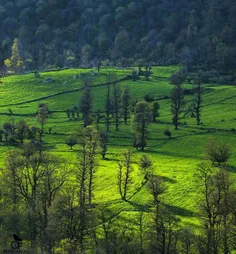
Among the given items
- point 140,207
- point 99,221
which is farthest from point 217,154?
point 99,221

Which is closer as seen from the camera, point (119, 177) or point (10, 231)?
point (10, 231)

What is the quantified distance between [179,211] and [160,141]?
45.9 meters

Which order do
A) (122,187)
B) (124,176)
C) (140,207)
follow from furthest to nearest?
1. (124,176)
2. (122,187)
3. (140,207)

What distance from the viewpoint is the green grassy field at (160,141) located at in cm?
8725

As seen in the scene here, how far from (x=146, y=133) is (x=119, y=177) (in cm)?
2828

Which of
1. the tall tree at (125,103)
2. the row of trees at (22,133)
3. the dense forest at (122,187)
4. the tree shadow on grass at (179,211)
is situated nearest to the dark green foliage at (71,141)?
the dense forest at (122,187)

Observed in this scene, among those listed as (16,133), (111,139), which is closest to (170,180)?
(111,139)

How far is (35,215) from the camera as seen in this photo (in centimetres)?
7538

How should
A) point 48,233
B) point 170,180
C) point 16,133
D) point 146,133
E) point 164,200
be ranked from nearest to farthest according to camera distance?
point 48,233
point 164,200
point 170,180
point 146,133
point 16,133

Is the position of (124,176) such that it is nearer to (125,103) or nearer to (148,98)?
(125,103)

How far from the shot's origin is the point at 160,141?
12669 centimetres

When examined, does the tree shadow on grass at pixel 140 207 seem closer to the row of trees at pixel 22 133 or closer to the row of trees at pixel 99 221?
the row of trees at pixel 99 221

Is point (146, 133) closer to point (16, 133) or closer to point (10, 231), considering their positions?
point (16, 133)

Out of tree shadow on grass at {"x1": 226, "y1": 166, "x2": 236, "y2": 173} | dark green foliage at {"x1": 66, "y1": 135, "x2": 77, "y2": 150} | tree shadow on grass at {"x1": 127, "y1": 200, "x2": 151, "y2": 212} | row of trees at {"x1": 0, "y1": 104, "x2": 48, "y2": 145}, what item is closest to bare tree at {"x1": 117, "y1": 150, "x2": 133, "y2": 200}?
tree shadow on grass at {"x1": 127, "y1": 200, "x2": 151, "y2": 212}
